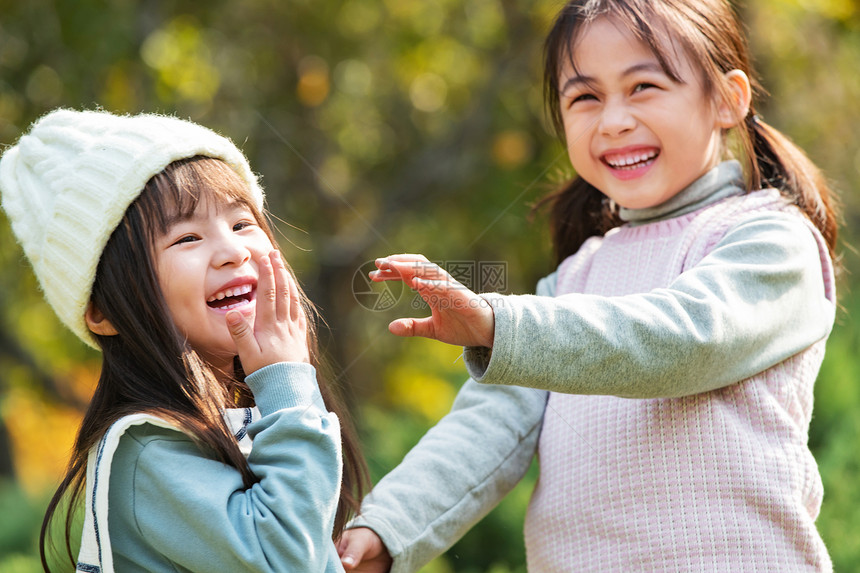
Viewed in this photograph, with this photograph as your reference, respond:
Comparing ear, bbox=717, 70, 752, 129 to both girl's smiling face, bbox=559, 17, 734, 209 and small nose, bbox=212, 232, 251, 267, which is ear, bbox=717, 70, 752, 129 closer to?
girl's smiling face, bbox=559, 17, 734, 209

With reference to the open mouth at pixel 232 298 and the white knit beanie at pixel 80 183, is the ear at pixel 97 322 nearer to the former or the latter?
the white knit beanie at pixel 80 183

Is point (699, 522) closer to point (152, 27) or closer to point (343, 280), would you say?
point (152, 27)

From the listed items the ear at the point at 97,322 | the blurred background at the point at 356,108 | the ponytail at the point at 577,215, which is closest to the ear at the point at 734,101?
the ponytail at the point at 577,215

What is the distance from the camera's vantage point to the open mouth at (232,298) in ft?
5.54

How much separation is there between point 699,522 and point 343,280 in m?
5.17

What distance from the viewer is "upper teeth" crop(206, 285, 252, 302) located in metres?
1.69

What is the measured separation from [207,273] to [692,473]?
3.16 ft

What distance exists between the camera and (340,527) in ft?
6.07

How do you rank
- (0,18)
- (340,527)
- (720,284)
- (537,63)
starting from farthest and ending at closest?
(537,63) < (0,18) < (340,527) < (720,284)

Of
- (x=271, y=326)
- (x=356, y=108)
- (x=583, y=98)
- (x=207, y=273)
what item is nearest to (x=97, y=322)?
(x=207, y=273)

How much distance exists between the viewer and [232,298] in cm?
172

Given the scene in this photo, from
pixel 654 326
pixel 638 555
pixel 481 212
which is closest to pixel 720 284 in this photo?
pixel 654 326

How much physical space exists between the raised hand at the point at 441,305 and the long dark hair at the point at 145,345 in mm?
412

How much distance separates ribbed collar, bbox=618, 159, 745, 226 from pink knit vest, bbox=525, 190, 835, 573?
0.14ft
